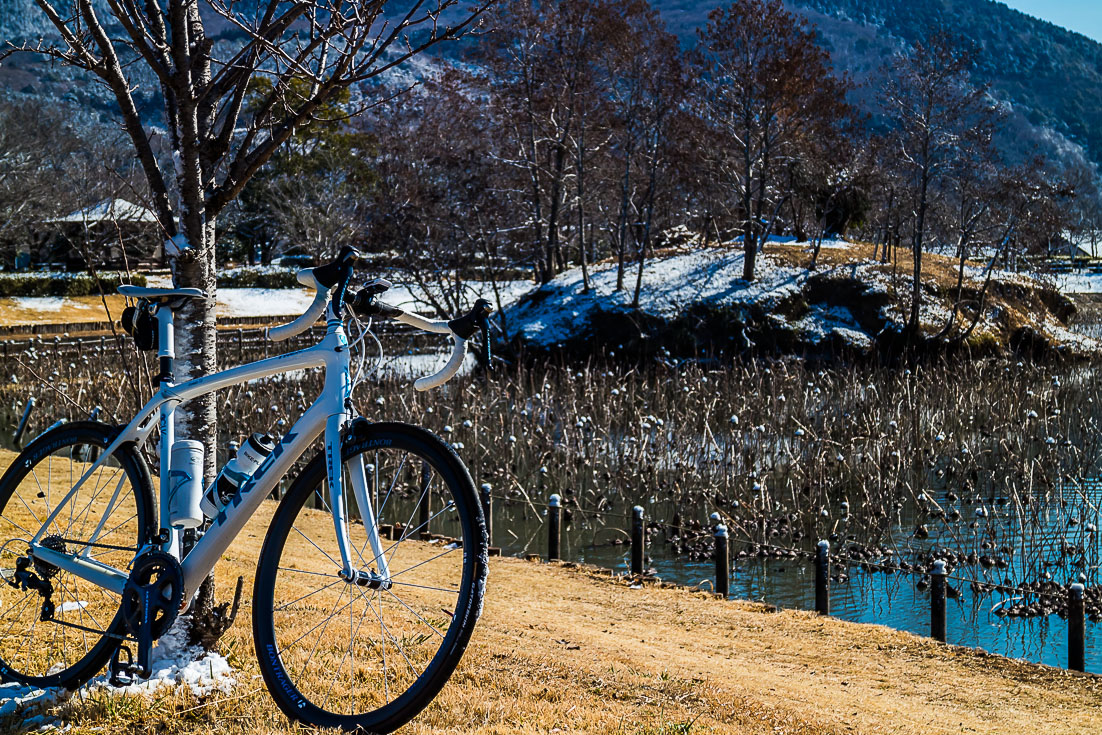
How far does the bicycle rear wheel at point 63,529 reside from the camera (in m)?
3.49

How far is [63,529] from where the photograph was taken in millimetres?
3750

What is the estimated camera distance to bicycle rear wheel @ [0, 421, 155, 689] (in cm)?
349

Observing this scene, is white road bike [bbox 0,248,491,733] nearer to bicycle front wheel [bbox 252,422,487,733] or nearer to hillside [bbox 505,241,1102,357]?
bicycle front wheel [bbox 252,422,487,733]

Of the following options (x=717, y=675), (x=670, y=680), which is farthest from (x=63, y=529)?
(x=717, y=675)

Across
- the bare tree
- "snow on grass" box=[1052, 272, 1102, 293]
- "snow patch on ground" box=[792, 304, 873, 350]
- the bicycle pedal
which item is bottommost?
the bicycle pedal

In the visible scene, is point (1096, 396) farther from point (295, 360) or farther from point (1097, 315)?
point (1097, 315)

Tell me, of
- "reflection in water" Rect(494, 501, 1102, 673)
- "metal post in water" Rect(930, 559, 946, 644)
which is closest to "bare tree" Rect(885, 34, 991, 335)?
"reflection in water" Rect(494, 501, 1102, 673)

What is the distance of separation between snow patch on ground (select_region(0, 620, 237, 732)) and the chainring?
450 mm

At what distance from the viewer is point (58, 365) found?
63.1 ft

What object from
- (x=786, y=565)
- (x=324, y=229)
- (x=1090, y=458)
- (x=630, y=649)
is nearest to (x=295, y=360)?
(x=630, y=649)

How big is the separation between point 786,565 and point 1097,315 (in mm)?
24215

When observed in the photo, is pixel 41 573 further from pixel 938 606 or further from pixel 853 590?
pixel 853 590

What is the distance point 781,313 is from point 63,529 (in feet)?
60.1

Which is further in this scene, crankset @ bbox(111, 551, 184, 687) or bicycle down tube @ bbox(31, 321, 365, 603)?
crankset @ bbox(111, 551, 184, 687)
